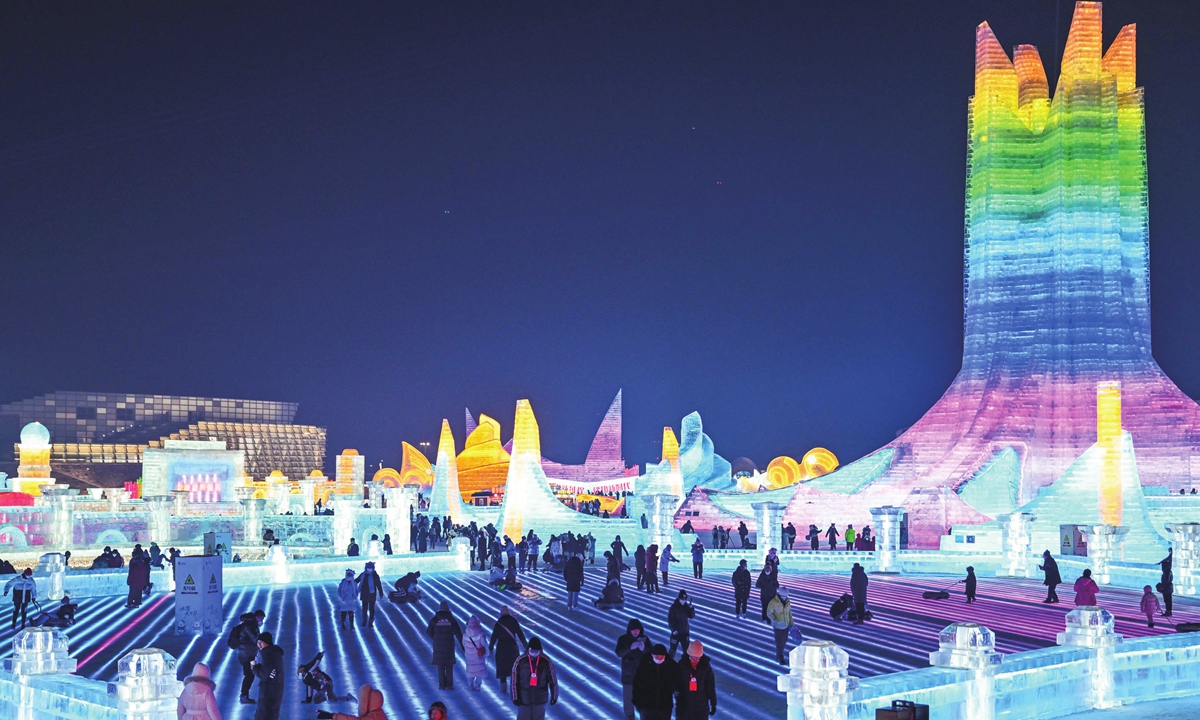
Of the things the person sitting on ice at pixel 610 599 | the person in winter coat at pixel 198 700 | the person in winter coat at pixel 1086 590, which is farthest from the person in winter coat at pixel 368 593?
the person in winter coat at pixel 1086 590

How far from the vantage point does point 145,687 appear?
8508 millimetres

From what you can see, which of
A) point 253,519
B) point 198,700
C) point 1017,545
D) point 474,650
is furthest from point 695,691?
point 253,519

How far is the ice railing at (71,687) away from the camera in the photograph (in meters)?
8.50

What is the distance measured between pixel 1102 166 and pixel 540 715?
30956mm

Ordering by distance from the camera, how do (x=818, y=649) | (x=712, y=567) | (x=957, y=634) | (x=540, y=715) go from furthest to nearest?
(x=712, y=567) → (x=957, y=634) → (x=540, y=715) → (x=818, y=649)

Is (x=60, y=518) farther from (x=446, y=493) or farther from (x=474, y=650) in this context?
(x=474, y=650)

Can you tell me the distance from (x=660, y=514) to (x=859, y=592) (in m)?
10.5

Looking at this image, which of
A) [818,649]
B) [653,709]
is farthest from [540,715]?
[818,649]

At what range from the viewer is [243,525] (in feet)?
134

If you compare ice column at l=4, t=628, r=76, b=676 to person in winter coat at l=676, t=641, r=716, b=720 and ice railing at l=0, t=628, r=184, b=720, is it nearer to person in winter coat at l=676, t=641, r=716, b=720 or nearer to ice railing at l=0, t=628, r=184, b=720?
ice railing at l=0, t=628, r=184, b=720

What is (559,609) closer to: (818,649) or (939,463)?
(818,649)

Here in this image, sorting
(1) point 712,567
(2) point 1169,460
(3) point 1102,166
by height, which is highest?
(3) point 1102,166

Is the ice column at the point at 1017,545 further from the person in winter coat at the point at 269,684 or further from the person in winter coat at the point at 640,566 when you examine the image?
the person in winter coat at the point at 269,684

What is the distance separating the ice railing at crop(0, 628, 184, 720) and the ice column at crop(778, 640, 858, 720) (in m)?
4.42
